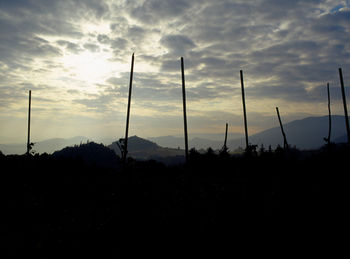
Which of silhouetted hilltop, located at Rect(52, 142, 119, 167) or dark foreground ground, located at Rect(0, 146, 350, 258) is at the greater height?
silhouetted hilltop, located at Rect(52, 142, 119, 167)

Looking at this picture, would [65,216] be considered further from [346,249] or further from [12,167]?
[12,167]

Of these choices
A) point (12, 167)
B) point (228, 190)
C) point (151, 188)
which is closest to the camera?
point (228, 190)

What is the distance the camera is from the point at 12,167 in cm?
2606

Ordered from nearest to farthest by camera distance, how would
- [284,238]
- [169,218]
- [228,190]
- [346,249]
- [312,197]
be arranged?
[346,249] < [284,238] < [169,218] < [312,197] < [228,190]

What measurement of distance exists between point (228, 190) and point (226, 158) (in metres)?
19.7

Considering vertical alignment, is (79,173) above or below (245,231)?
above

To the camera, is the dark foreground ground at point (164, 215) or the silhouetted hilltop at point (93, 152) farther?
the silhouetted hilltop at point (93, 152)

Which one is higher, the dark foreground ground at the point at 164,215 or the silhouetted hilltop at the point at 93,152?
the silhouetted hilltop at the point at 93,152

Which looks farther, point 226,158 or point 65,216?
point 226,158

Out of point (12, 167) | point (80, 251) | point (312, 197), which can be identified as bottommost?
point (80, 251)

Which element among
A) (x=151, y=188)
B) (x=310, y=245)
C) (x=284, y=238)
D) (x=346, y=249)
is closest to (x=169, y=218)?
(x=284, y=238)

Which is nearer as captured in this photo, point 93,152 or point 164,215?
point 164,215

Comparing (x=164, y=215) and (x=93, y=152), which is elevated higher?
(x=93, y=152)

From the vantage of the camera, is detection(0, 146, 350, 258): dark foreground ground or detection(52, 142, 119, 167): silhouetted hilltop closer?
detection(0, 146, 350, 258): dark foreground ground
